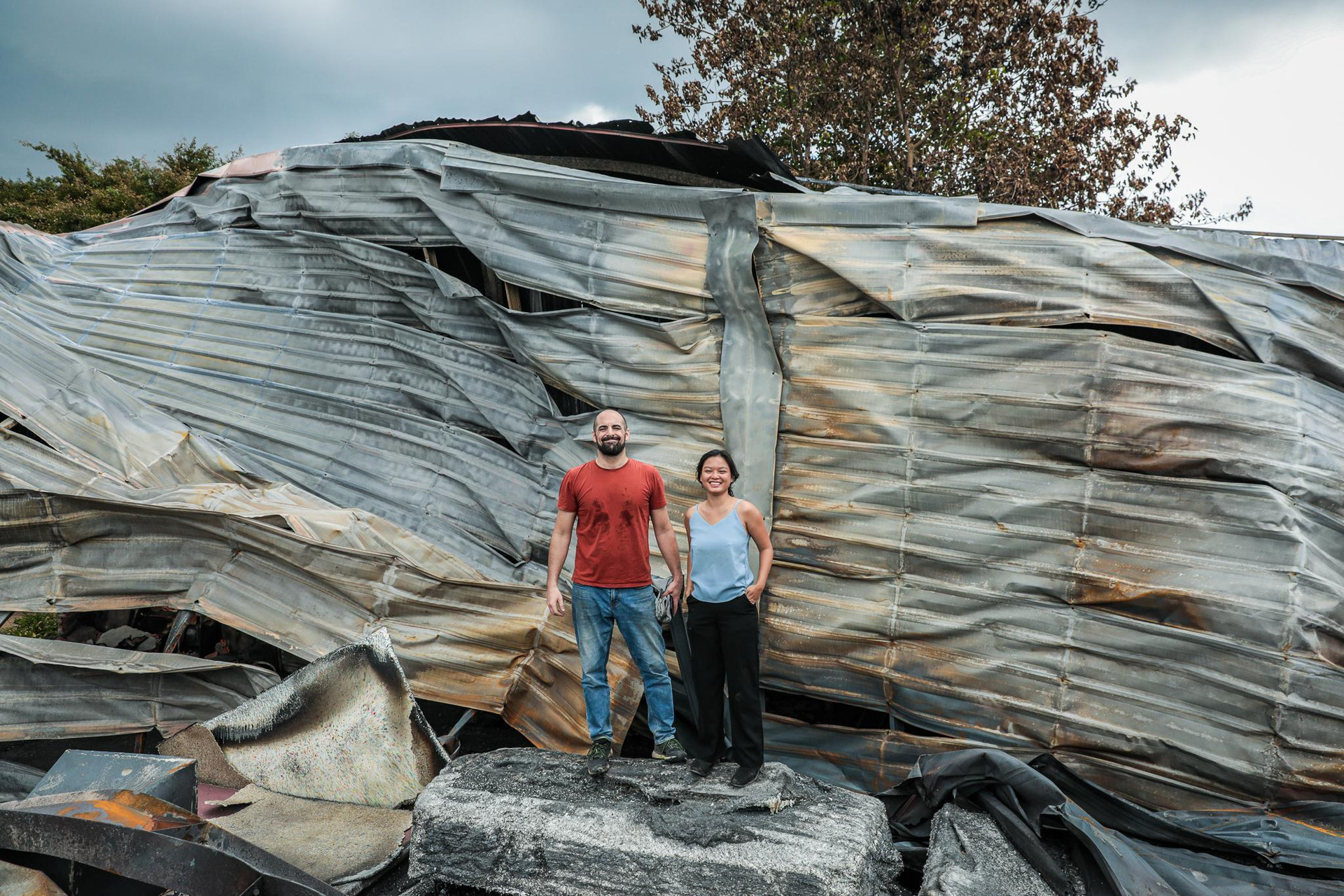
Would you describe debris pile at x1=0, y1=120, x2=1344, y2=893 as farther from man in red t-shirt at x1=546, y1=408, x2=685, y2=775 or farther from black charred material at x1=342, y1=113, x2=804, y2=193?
man in red t-shirt at x1=546, y1=408, x2=685, y2=775

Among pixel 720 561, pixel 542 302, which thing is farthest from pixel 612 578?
pixel 542 302

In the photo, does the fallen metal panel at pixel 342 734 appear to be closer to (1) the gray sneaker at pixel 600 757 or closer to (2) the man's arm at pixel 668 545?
(1) the gray sneaker at pixel 600 757

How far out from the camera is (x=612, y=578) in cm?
394

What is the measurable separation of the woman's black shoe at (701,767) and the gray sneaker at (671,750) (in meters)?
0.09

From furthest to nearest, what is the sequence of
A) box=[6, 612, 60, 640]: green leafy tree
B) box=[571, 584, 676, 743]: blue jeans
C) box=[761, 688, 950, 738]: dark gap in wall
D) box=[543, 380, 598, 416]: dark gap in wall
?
box=[6, 612, 60, 640]: green leafy tree, box=[543, 380, 598, 416]: dark gap in wall, box=[761, 688, 950, 738]: dark gap in wall, box=[571, 584, 676, 743]: blue jeans

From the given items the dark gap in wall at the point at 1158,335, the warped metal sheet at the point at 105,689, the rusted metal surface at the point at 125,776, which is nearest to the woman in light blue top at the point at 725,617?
the dark gap in wall at the point at 1158,335

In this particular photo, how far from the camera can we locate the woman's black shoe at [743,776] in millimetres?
3732

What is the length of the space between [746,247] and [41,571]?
4.58 metres

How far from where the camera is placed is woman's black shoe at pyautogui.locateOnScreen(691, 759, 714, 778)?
3.82 m

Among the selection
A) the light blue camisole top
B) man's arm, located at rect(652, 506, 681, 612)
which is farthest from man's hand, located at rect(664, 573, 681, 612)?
the light blue camisole top

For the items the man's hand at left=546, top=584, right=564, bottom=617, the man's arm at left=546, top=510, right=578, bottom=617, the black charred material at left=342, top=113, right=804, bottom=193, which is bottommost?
the man's hand at left=546, top=584, right=564, bottom=617

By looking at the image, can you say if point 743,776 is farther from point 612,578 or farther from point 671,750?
point 612,578

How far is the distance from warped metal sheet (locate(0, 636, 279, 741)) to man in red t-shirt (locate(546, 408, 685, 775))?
2283 mm

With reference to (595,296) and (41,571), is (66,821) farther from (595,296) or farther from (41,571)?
(595,296)
